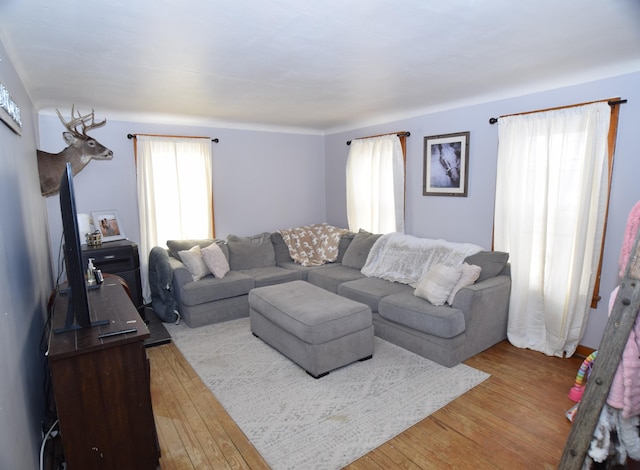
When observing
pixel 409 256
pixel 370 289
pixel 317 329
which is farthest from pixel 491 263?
pixel 317 329

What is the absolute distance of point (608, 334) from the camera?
1354mm

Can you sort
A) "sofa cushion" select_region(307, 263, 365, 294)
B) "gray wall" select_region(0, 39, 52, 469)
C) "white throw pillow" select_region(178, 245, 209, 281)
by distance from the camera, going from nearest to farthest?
1. "gray wall" select_region(0, 39, 52, 469)
2. "white throw pillow" select_region(178, 245, 209, 281)
3. "sofa cushion" select_region(307, 263, 365, 294)

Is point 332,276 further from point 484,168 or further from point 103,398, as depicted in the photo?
point 103,398

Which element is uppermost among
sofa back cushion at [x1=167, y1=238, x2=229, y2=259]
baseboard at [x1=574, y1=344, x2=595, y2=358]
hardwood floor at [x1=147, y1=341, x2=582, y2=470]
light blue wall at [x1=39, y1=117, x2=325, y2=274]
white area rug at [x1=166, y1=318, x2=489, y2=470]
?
light blue wall at [x1=39, y1=117, x2=325, y2=274]

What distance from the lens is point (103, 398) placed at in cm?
160

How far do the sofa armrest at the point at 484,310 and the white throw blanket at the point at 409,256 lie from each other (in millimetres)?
418

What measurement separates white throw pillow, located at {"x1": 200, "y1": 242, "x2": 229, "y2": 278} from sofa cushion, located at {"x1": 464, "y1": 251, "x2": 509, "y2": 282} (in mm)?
2704

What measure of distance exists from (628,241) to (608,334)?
55cm

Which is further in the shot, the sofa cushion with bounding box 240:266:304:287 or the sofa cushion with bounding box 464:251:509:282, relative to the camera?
the sofa cushion with bounding box 240:266:304:287

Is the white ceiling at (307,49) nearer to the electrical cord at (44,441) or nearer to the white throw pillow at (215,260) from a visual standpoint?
the white throw pillow at (215,260)

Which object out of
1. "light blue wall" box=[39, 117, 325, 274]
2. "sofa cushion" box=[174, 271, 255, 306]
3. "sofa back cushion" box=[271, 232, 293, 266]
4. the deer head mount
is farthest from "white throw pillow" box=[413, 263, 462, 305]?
the deer head mount

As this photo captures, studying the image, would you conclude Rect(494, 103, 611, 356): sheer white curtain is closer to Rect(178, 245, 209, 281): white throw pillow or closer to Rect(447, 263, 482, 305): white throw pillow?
Rect(447, 263, 482, 305): white throw pillow

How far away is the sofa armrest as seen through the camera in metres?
3.00

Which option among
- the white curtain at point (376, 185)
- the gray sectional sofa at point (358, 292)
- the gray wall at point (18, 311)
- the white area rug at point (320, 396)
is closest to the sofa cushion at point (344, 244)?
the gray sectional sofa at point (358, 292)
